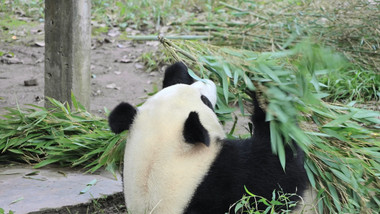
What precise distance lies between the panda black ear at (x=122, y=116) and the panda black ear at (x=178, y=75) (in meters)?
0.56

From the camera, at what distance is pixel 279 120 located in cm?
252

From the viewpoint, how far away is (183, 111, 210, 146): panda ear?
227 centimetres

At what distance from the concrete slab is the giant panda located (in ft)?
2.48

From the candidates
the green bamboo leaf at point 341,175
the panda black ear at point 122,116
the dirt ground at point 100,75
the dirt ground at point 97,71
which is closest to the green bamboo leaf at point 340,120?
the green bamboo leaf at point 341,175

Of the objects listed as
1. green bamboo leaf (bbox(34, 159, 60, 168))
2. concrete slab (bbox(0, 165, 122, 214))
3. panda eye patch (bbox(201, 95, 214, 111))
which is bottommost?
concrete slab (bbox(0, 165, 122, 214))

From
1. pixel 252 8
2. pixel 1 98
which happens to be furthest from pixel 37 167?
pixel 252 8

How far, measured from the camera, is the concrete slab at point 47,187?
2.99 m

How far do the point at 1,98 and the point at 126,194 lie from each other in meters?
2.88

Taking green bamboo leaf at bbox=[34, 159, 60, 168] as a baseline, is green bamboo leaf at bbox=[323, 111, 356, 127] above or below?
above

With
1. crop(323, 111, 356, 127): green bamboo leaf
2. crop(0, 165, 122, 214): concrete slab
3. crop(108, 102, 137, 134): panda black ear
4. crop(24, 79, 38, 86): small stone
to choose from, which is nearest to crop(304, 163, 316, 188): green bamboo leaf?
crop(323, 111, 356, 127): green bamboo leaf

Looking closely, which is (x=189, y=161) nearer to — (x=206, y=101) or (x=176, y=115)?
(x=176, y=115)

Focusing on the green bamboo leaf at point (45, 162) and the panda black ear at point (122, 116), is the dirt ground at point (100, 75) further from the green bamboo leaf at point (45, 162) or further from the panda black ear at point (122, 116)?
the panda black ear at point (122, 116)

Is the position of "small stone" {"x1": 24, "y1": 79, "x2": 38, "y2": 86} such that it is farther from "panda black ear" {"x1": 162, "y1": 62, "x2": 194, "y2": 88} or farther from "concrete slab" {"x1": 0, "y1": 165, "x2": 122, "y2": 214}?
"panda black ear" {"x1": 162, "y1": 62, "x2": 194, "y2": 88}

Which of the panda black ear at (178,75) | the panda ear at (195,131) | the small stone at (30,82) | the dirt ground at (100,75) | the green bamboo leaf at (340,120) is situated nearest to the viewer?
the panda ear at (195,131)
